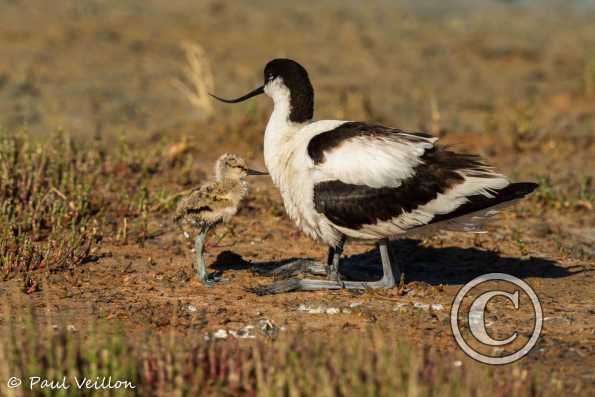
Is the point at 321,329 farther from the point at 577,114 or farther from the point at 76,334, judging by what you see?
the point at 577,114

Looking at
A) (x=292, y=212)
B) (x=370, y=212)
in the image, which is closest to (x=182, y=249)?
(x=292, y=212)

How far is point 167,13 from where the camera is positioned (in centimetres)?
1608

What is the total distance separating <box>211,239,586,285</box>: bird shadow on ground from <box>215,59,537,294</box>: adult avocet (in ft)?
2.02

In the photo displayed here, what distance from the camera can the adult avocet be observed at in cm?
555

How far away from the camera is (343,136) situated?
5.58 metres

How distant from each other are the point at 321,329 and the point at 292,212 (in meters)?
0.92

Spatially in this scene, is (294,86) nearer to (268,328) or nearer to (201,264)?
(201,264)

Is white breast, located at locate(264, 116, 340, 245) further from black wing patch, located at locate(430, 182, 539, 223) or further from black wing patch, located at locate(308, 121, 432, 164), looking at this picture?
black wing patch, located at locate(430, 182, 539, 223)

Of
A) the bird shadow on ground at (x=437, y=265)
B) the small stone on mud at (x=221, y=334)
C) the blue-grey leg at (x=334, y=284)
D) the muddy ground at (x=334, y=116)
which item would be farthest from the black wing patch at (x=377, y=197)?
the small stone on mud at (x=221, y=334)

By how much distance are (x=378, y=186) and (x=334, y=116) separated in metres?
5.43

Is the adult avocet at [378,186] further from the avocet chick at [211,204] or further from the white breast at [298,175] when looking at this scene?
the avocet chick at [211,204]

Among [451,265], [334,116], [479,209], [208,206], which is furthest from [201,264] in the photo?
[334,116]

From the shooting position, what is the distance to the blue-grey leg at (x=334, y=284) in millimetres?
5758

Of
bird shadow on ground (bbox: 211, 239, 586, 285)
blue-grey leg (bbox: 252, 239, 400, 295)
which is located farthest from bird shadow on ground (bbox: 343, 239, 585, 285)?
blue-grey leg (bbox: 252, 239, 400, 295)
